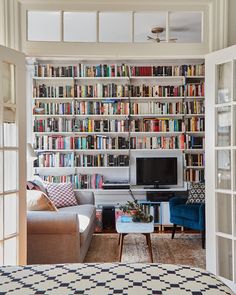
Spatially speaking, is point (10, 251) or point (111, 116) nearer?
point (10, 251)

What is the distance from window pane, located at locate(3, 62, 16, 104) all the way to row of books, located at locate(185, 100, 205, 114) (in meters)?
3.82

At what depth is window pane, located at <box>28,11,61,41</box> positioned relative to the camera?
2994 millimetres

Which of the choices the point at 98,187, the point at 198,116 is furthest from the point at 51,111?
the point at 198,116

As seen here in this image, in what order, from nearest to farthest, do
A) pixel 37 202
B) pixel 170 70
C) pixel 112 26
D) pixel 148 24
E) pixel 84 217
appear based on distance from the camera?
pixel 112 26 < pixel 148 24 < pixel 37 202 < pixel 84 217 < pixel 170 70

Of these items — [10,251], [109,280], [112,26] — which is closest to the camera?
[109,280]

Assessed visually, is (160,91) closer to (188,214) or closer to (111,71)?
(111,71)

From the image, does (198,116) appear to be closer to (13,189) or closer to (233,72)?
(233,72)

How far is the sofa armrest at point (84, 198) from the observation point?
5469 mm

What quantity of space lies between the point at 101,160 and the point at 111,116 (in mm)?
783

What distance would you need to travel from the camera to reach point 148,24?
10.5ft

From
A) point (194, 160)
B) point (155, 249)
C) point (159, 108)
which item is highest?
point (159, 108)

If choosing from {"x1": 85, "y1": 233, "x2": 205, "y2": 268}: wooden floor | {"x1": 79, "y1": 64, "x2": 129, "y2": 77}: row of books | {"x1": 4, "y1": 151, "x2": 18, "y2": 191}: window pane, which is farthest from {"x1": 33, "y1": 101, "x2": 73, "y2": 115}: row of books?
{"x1": 4, "y1": 151, "x2": 18, "y2": 191}: window pane

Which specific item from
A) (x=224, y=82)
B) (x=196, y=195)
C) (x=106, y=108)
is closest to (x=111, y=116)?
(x=106, y=108)

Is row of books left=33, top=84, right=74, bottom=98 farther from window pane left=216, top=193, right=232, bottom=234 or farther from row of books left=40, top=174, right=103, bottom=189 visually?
window pane left=216, top=193, right=232, bottom=234
